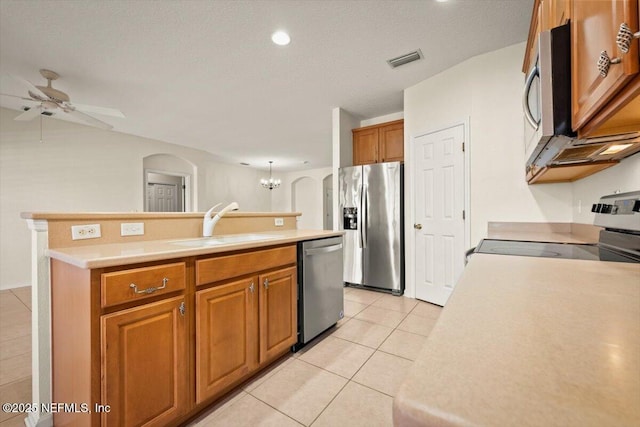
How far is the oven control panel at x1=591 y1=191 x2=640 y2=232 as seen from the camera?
104cm

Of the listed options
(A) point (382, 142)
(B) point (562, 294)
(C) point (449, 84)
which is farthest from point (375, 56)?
(B) point (562, 294)

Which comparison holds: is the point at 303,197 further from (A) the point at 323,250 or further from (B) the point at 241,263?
(B) the point at 241,263

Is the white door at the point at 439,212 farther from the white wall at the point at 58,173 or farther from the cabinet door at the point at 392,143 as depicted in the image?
the white wall at the point at 58,173

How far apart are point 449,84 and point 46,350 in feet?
12.5

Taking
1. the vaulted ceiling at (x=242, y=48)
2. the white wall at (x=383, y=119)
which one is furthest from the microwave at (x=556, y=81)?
the white wall at (x=383, y=119)

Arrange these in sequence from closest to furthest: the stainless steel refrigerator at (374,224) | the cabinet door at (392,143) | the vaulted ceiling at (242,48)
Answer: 1. the vaulted ceiling at (242,48)
2. the stainless steel refrigerator at (374,224)
3. the cabinet door at (392,143)

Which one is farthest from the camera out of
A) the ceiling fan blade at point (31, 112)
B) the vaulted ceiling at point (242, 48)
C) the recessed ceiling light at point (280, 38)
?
the ceiling fan blade at point (31, 112)

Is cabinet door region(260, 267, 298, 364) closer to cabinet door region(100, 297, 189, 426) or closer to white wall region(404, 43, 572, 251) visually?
cabinet door region(100, 297, 189, 426)

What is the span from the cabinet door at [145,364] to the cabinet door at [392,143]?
10.9 ft

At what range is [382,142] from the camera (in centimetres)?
396

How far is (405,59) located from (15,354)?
13.9 feet

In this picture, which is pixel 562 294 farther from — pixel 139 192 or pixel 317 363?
pixel 139 192

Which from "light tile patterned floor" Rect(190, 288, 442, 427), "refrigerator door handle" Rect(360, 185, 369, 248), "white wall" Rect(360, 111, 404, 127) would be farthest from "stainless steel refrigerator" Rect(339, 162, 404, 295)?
"white wall" Rect(360, 111, 404, 127)

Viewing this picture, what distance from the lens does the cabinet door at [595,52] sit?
0.53 meters
